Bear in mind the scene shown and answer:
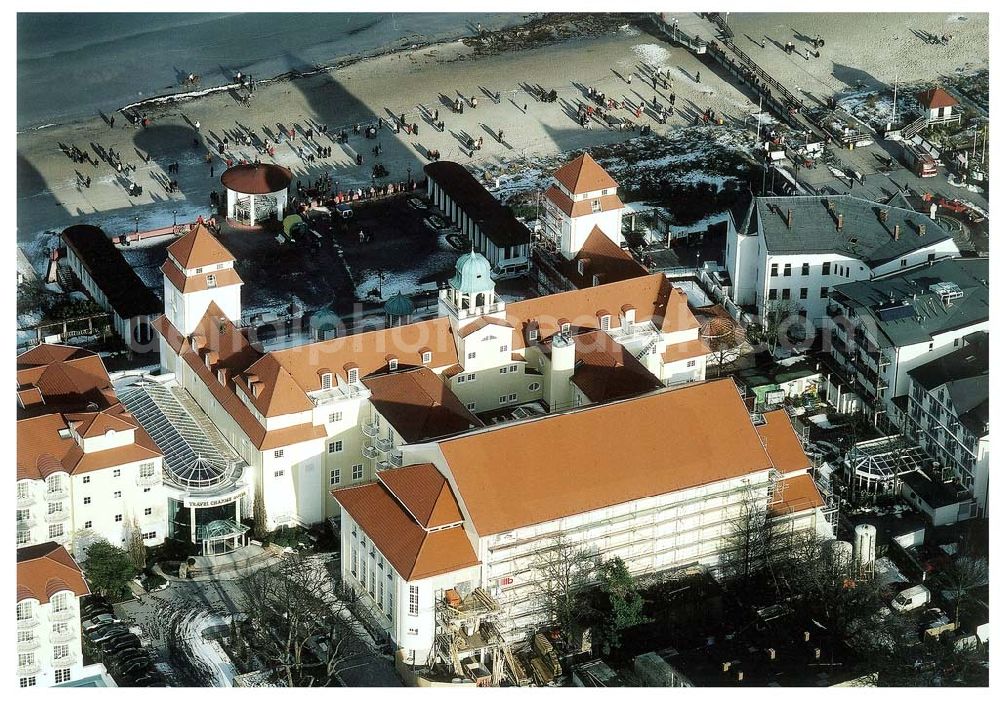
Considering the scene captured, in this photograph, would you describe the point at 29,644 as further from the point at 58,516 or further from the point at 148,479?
the point at 148,479

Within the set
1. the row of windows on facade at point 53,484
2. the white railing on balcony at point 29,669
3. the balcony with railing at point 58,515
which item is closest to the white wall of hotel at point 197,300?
the row of windows on facade at point 53,484

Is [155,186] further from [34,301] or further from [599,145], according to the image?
[599,145]

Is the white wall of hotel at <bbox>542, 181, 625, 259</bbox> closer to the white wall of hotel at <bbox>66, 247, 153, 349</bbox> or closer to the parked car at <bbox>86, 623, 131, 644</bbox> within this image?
the white wall of hotel at <bbox>66, 247, 153, 349</bbox>

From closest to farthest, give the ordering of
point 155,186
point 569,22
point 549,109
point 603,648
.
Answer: point 603,648, point 155,186, point 549,109, point 569,22

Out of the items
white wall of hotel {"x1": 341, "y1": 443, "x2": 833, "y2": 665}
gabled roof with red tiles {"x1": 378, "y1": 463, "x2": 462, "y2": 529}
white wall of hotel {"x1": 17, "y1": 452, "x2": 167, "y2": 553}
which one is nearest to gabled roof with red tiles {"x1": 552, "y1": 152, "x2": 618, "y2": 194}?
white wall of hotel {"x1": 341, "y1": 443, "x2": 833, "y2": 665}

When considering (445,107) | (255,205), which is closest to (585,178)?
(255,205)

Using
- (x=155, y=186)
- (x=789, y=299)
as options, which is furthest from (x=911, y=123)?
(x=155, y=186)

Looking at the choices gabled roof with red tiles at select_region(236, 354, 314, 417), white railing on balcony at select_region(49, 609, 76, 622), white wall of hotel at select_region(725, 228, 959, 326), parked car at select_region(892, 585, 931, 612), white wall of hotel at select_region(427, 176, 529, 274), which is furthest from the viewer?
white wall of hotel at select_region(427, 176, 529, 274)
